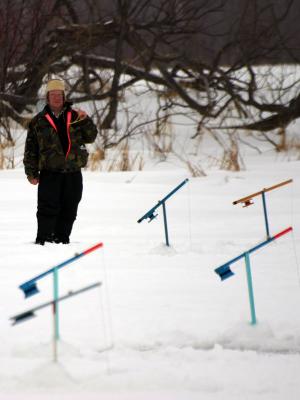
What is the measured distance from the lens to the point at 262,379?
11.2ft

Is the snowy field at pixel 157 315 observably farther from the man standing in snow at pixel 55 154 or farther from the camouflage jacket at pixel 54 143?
the camouflage jacket at pixel 54 143

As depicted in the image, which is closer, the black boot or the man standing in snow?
the man standing in snow

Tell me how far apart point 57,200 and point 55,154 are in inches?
13.1

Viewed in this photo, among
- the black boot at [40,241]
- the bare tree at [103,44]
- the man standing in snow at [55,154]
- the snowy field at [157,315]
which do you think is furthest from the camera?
the bare tree at [103,44]

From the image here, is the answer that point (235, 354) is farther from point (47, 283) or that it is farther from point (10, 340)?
point (47, 283)

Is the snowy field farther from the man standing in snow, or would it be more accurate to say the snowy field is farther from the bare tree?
the bare tree

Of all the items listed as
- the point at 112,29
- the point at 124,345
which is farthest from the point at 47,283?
the point at 112,29

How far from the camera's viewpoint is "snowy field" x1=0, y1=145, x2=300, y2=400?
131 inches

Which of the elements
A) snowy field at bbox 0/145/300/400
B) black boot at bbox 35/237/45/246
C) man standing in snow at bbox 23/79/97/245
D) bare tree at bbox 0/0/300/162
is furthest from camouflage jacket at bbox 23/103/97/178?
bare tree at bbox 0/0/300/162

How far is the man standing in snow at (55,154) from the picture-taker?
6031 millimetres

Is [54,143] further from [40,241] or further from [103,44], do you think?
[103,44]

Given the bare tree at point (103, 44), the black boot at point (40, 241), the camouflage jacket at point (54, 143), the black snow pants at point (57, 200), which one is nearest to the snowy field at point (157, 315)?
the black boot at point (40, 241)

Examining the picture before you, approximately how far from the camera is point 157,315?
419 centimetres

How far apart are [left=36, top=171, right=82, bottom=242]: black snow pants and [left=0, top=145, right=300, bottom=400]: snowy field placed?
16 centimetres
